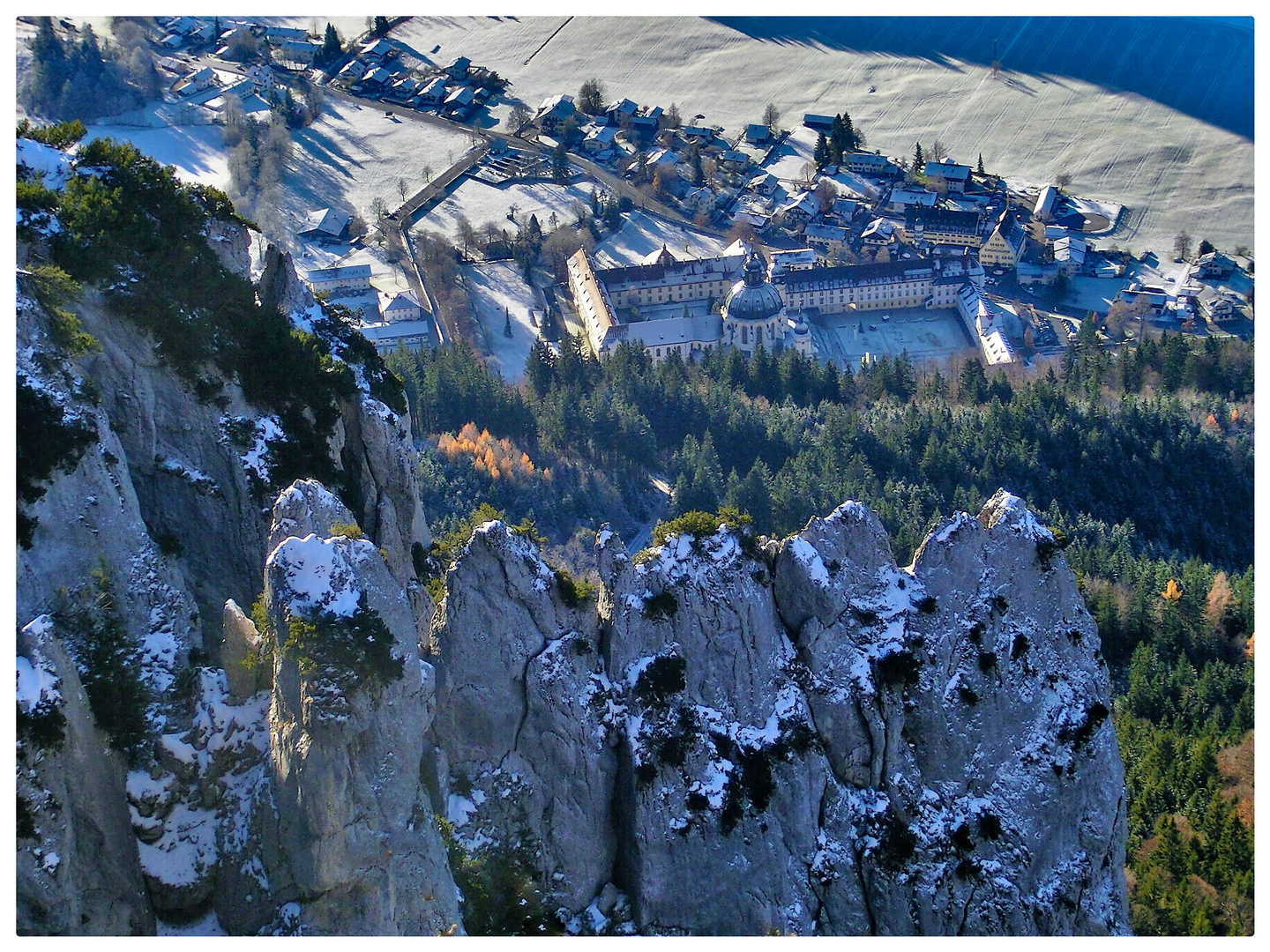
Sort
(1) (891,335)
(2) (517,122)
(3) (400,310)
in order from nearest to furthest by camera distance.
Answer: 1. (3) (400,310)
2. (1) (891,335)
3. (2) (517,122)

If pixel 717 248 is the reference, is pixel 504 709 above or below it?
above

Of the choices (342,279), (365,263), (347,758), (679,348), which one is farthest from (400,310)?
(347,758)

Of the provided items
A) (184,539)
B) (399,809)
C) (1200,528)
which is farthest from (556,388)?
(399,809)

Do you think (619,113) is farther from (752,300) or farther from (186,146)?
(752,300)

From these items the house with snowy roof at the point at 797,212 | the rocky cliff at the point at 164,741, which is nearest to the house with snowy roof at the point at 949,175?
the house with snowy roof at the point at 797,212

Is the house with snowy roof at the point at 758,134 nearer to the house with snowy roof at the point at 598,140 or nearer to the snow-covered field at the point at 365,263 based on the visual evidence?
the house with snowy roof at the point at 598,140

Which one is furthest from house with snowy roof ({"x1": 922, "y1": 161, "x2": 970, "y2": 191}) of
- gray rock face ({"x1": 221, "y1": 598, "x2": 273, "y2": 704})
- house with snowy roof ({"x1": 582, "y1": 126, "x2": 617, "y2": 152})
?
gray rock face ({"x1": 221, "y1": 598, "x2": 273, "y2": 704})
